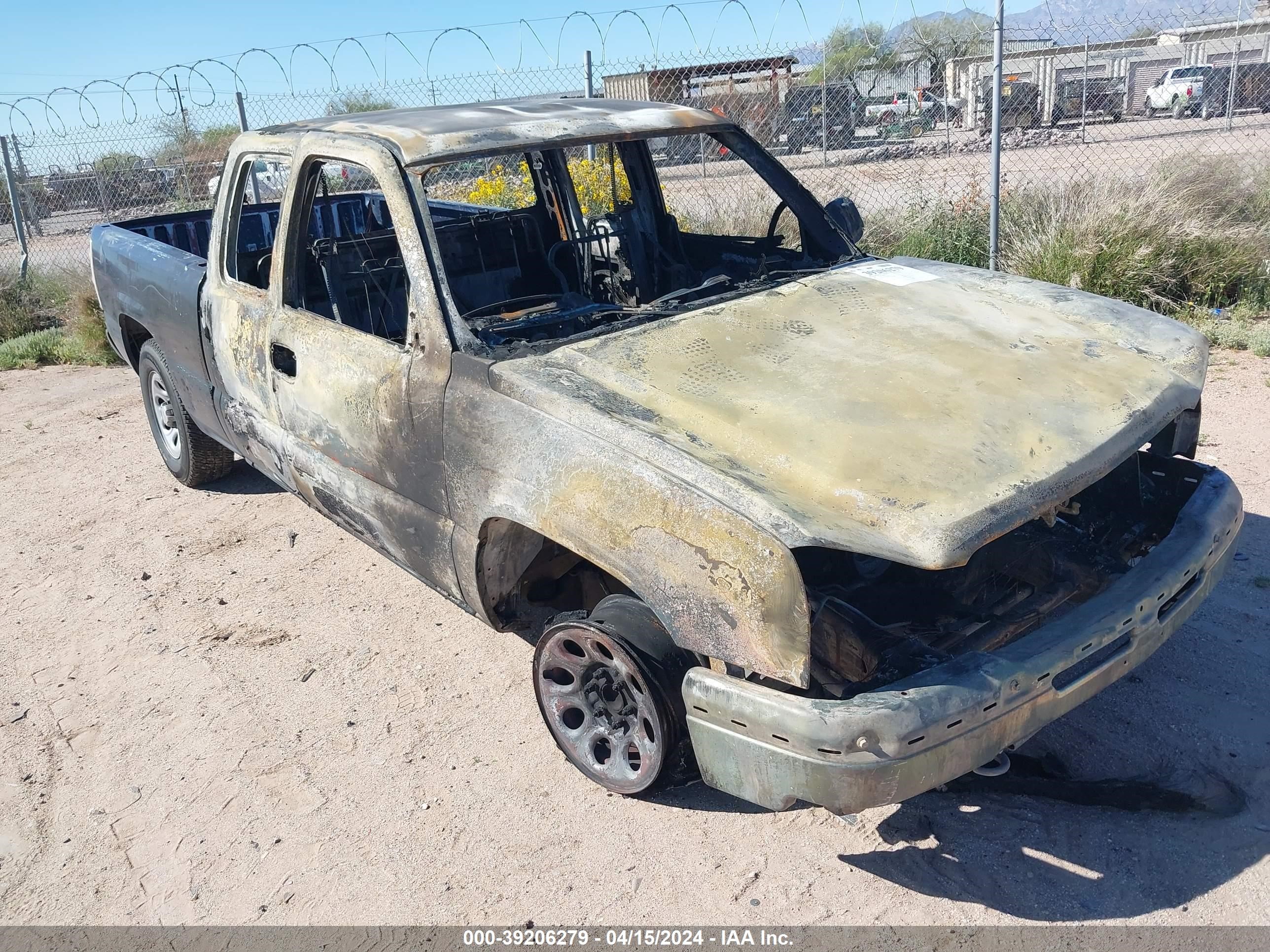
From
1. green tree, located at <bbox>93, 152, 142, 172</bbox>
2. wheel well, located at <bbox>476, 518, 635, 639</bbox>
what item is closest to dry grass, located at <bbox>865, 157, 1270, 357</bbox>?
wheel well, located at <bbox>476, 518, 635, 639</bbox>

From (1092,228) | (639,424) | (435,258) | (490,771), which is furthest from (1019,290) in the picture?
(1092,228)

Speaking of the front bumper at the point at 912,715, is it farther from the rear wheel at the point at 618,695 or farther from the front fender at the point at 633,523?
the rear wheel at the point at 618,695

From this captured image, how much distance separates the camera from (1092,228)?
23.6ft

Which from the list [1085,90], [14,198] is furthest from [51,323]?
[1085,90]

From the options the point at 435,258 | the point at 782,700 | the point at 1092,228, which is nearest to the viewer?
the point at 782,700

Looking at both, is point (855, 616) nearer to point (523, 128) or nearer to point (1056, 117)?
point (523, 128)

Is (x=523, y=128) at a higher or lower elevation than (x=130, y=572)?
higher

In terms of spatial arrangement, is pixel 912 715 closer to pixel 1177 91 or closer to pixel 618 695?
pixel 618 695

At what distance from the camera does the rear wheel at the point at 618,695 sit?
2762 millimetres

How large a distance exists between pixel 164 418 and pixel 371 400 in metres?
2.85

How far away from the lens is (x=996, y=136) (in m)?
6.84

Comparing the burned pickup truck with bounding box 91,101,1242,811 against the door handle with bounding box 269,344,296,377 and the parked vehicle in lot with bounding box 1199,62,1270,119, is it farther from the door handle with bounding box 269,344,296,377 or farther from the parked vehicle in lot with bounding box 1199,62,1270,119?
the parked vehicle in lot with bounding box 1199,62,1270,119

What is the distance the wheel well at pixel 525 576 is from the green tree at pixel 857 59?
7.28m

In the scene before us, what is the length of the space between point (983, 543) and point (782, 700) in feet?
1.91
